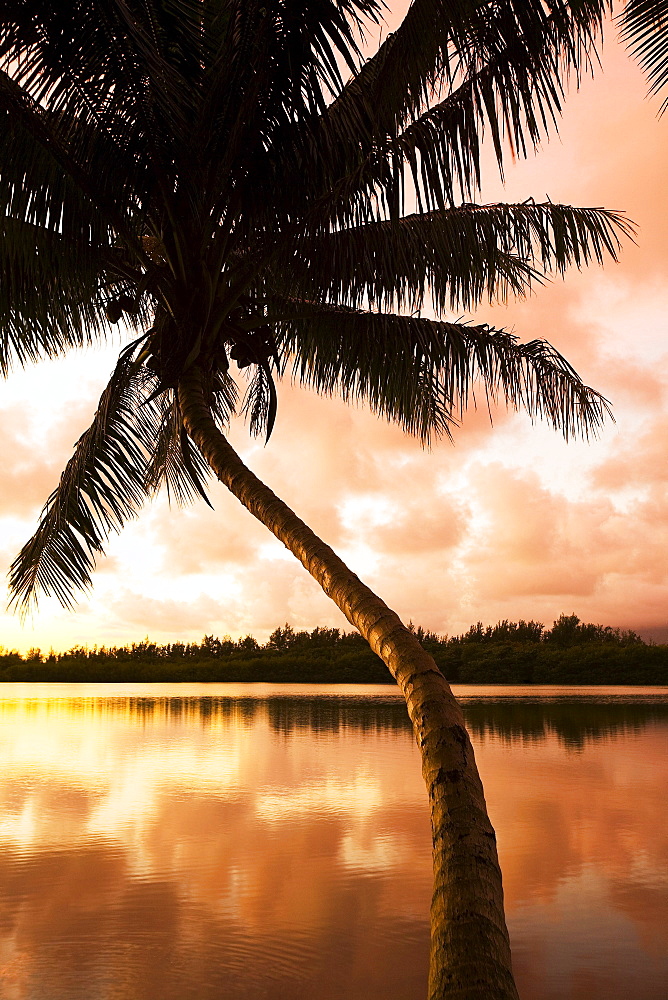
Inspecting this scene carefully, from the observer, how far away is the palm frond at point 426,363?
598 cm

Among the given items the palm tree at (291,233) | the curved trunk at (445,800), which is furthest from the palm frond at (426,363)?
the curved trunk at (445,800)

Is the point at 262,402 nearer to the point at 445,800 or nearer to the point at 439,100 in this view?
the point at 439,100

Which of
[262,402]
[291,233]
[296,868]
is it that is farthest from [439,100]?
[296,868]

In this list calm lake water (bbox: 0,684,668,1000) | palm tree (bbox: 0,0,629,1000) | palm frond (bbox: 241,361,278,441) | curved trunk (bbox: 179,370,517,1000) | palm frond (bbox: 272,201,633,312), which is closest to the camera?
curved trunk (bbox: 179,370,517,1000)

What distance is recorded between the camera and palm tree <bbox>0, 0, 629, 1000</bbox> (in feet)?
11.9

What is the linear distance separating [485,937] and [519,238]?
4.52m

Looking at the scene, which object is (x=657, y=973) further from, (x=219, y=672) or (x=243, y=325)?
(x=219, y=672)

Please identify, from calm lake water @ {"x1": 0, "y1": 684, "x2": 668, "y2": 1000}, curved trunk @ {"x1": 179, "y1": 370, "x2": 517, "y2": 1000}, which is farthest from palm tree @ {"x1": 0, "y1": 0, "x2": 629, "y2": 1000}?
calm lake water @ {"x1": 0, "y1": 684, "x2": 668, "y2": 1000}

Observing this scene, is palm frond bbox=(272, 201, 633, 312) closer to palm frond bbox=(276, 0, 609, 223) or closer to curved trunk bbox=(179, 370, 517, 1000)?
palm frond bbox=(276, 0, 609, 223)

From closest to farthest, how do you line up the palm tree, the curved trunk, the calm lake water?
the curved trunk → the calm lake water → the palm tree

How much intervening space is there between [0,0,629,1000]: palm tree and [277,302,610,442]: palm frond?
0.06 ft

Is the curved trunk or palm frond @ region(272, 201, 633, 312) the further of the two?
palm frond @ region(272, 201, 633, 312)

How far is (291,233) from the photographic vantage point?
4980 mm

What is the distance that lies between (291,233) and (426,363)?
1.64 m
